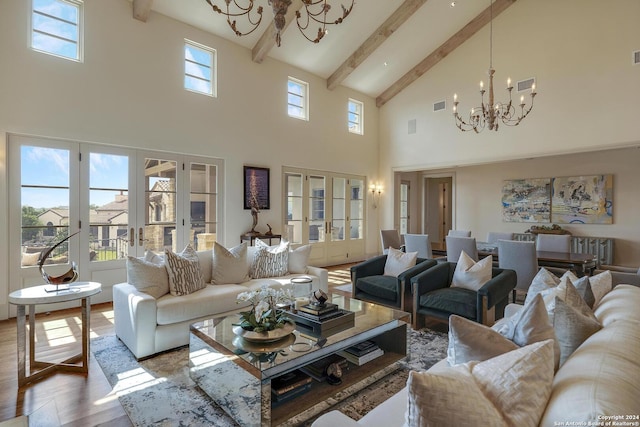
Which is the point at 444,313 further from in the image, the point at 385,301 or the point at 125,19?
the point at 125,19

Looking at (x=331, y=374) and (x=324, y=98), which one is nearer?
(x=331, y=374)

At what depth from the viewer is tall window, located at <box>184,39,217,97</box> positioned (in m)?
5.45

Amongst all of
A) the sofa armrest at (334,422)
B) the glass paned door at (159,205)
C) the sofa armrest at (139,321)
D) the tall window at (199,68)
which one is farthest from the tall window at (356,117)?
the sofa armrest at (334,422)

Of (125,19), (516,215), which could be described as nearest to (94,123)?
(125,19)

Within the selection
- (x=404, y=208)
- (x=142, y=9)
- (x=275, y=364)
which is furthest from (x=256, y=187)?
(x=404, y=208)

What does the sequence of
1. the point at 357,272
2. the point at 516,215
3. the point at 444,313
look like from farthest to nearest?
the point at 516,215 < the point at 357,272 < the point at 444,313

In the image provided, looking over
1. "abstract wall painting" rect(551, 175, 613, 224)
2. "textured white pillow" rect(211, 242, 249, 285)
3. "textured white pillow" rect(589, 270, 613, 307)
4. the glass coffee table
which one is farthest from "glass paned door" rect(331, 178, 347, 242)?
"textured white pillow" rect(589, 270, 613, 307)

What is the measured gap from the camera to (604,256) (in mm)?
6531

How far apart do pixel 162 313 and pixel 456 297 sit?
283 centimetres

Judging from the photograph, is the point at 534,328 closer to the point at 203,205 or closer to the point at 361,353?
the point at 361,353

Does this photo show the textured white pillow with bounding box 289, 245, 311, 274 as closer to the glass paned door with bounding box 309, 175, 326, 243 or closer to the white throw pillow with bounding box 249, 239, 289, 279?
the white throw pillow with bounding box 249, 239, 289, 279

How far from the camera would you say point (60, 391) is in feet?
7.96

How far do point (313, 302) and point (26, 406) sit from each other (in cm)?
210

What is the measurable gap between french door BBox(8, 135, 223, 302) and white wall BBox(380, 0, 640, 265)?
16.2 ft
